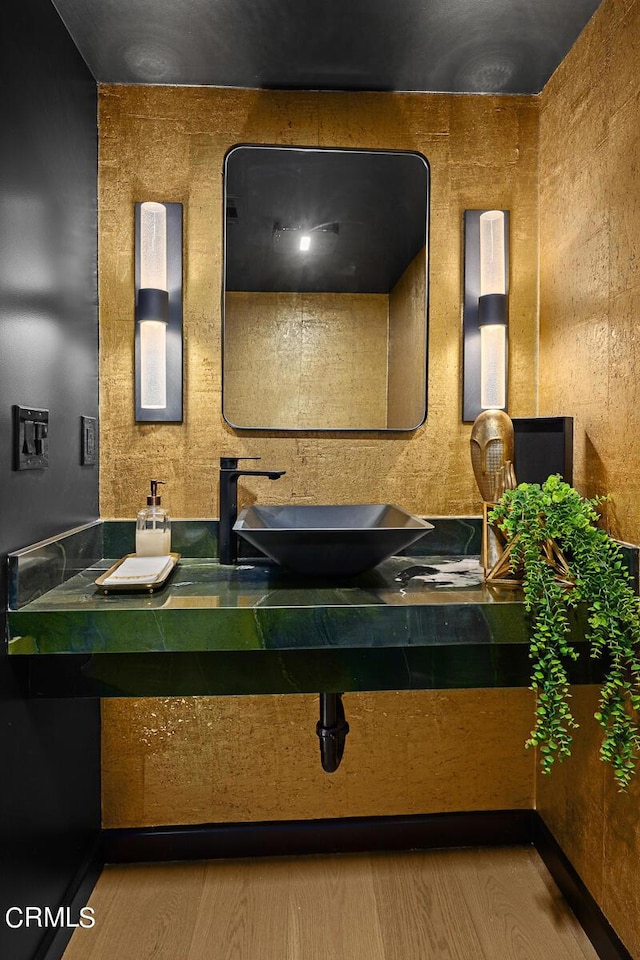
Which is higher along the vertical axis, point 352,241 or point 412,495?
point 352,241

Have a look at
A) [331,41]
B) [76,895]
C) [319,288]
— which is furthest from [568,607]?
[331,41]

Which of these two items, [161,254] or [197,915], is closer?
[197,915]

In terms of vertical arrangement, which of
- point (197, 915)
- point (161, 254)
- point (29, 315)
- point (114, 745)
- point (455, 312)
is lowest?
point (197, 915)

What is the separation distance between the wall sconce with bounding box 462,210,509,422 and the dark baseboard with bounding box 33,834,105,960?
1.75 m

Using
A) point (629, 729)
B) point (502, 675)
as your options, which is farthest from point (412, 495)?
point (629, 729)

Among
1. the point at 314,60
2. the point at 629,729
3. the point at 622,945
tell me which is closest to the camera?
the point at 629,729

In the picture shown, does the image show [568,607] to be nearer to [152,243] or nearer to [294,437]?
[294,437]

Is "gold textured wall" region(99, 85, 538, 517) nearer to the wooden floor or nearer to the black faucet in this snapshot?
the black faucet

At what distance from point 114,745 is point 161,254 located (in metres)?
1.54

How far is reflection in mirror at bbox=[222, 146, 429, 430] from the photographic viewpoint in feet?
6.40

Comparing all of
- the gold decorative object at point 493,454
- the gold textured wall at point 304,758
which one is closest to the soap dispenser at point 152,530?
the gold textured wall at point 304,758

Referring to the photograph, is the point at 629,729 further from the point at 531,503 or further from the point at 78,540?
the point at 78,540

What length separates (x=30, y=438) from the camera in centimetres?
142

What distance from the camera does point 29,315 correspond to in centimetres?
145
